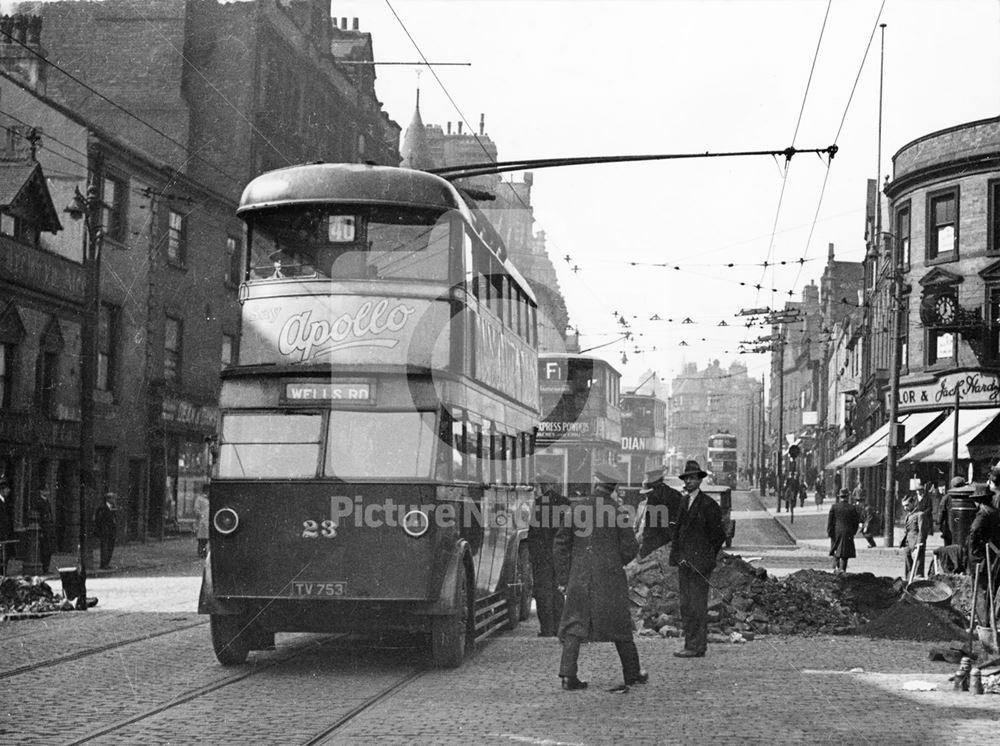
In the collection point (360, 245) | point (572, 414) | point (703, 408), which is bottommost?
point (572, 414)

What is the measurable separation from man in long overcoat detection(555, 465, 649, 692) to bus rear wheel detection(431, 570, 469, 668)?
1.22m

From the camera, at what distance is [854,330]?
65.9 meters

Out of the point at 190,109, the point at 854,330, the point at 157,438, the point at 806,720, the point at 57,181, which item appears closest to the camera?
the point at 806,720

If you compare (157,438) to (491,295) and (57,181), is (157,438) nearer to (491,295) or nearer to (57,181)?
(57,181)

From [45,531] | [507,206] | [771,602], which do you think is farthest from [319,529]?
[507,206]

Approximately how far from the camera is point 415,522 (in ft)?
38.9

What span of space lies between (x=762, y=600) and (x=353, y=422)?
7.18m

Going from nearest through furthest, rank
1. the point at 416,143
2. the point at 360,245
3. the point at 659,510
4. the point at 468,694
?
1. the point at 468,694
2. the point at 360,245
3. the point at 659,510
4. the point at 416,143

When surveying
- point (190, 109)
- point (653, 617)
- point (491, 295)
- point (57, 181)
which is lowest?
point (653, 617)

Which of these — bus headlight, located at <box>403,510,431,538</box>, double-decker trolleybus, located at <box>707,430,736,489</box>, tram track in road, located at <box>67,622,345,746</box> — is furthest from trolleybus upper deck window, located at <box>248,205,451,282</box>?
double-decker trolleybus, located at <box>707,430,736,489</box>

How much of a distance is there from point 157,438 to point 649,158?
948 inches

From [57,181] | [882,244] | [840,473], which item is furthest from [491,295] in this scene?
[840,473]

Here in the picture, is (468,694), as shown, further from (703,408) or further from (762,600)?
(703,408)

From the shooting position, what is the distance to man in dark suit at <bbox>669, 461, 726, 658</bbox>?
531 inches
